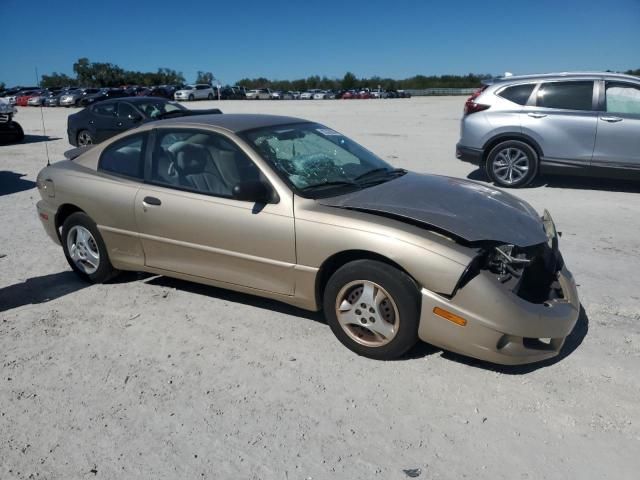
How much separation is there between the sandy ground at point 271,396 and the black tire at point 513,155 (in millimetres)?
4050

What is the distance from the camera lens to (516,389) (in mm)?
3168

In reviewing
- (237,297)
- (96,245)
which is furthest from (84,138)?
(237,297)

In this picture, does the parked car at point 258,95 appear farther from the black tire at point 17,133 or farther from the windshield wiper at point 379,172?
the windshield wiper at point 379,172

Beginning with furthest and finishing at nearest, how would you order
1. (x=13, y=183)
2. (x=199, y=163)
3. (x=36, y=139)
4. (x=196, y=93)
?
(x=196, y=93) → (x=36, y=139) → (x=13, y=183) → (x=199, y=163)

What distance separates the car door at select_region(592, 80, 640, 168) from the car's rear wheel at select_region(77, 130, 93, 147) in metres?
11.6

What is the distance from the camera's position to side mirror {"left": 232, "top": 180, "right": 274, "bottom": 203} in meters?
3.64

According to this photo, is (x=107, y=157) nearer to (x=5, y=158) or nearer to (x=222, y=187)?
(x=222, y=187)

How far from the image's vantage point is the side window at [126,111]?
13070mm

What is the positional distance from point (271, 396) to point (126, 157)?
2.56m

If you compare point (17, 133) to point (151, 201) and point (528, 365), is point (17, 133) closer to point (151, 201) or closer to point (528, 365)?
point (151, 201)

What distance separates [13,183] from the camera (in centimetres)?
964

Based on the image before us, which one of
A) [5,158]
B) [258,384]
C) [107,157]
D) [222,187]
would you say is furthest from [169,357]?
[5,158]

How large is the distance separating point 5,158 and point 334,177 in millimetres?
11588

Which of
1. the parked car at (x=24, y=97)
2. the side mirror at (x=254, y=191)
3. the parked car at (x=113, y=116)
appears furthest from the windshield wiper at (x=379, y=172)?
the parked car at (x=24, y=97)
